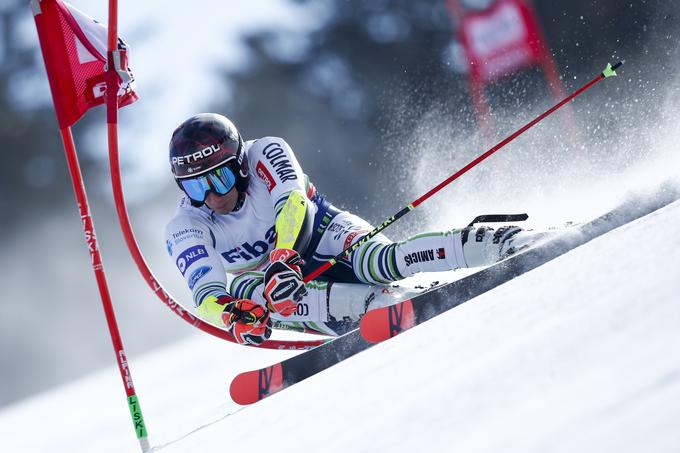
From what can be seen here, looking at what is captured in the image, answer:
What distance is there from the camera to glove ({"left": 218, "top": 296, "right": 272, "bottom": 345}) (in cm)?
377

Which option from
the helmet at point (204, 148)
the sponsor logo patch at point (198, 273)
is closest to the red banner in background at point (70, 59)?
the helmet at point (204, 148)

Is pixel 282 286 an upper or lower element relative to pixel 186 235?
lower

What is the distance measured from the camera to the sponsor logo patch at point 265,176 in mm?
4247

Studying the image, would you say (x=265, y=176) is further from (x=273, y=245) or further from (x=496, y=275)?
(x=496, y=275)

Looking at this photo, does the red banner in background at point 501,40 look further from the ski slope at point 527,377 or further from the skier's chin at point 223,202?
the ski slope at point 527,377

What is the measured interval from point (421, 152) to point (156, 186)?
5188mm

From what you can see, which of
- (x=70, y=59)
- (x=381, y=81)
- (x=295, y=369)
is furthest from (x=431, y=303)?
(x=381, y=81)

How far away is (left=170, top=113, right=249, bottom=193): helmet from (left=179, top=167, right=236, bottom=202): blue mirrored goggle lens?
0.10 ft

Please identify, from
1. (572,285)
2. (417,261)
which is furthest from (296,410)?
(417,261)

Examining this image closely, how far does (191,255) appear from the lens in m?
4.16

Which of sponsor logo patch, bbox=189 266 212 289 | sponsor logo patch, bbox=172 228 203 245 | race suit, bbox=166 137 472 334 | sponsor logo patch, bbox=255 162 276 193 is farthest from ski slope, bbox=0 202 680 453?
sponsor logo patch, bbox=255 162 276 193

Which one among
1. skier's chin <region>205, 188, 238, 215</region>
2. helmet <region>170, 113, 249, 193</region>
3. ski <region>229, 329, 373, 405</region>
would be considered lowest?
ski <region>229, 329, 373, 405</region>

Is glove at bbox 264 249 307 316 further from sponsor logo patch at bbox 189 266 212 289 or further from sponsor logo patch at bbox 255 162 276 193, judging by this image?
sponsor logo patch at bbox 255 162 276 193

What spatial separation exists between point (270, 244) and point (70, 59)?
4.50ft
